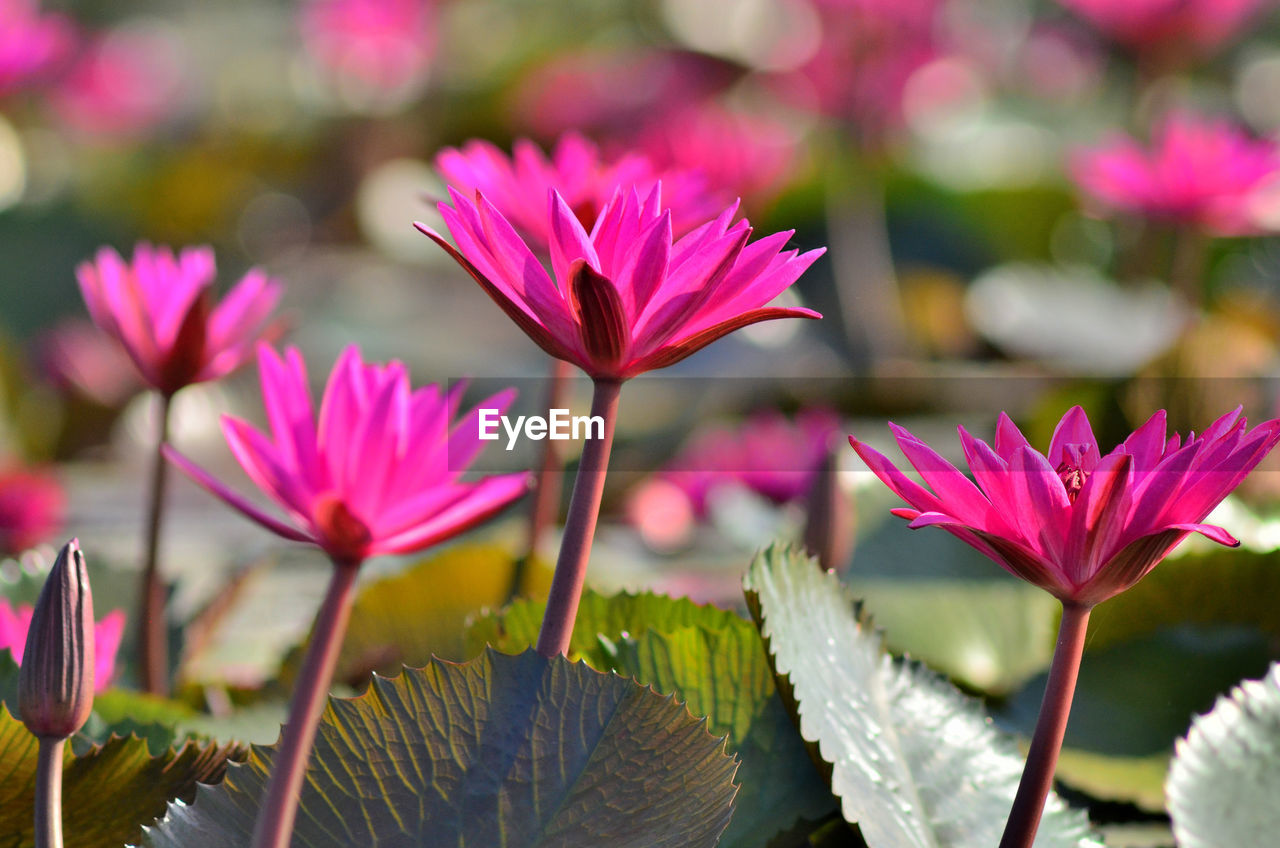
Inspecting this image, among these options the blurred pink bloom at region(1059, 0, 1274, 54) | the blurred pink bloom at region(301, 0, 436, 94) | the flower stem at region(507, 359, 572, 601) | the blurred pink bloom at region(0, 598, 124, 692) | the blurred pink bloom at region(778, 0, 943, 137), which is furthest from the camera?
the blurred pink bloom at region(301, 0, 436, 94)

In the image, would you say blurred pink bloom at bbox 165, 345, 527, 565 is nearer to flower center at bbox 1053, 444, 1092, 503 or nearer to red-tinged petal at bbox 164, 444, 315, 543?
red-tinged petal at bbox 164, 444, 315, 543

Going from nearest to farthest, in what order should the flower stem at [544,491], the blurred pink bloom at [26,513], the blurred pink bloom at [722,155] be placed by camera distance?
the flower stem at [544,491]
the blurred pink bloom at [26,513]
the blurred pink bloom at [722,155]

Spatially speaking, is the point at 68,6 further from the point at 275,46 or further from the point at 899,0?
the point at 899,0

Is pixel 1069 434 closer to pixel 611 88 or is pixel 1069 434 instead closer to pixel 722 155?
pixel 722 155

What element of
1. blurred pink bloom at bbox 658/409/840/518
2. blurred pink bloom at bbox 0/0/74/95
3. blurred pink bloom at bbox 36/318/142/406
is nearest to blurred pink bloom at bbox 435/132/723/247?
blurred pink bloom at bbox 658/409/840/518

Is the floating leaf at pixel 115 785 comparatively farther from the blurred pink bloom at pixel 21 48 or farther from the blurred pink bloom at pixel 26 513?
the blurred pink bloom at pixel 21 48

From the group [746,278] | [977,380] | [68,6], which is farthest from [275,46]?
[746,278]

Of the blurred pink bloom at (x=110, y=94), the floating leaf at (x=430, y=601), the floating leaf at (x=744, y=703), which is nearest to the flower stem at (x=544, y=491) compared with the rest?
the floating leaf at (x=430, y=601)
